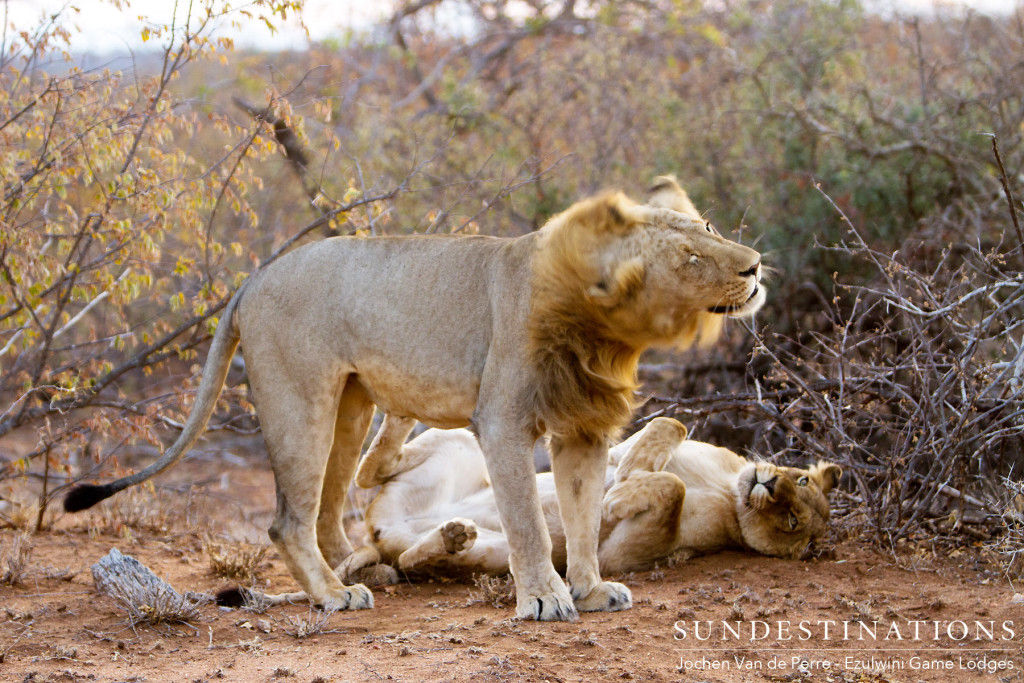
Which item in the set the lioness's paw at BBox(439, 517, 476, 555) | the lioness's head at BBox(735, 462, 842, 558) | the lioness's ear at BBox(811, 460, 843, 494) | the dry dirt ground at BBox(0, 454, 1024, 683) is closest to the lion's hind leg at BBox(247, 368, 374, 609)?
the dry dirt ground at BBox(0, 454, 1024, 683)

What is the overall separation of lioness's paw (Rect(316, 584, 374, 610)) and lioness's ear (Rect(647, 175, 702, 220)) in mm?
2087

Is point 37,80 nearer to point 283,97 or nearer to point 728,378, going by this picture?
point 283,97

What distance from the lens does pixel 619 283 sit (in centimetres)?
355

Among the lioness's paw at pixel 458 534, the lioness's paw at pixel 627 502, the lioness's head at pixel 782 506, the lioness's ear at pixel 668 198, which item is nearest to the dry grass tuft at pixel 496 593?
the lioness's paw at pixel 458 534

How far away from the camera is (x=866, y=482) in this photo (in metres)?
5.30

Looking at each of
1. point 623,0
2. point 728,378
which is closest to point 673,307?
point 728,378

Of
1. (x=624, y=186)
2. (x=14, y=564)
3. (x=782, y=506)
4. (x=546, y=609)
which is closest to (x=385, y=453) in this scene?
(x=546, y=609)

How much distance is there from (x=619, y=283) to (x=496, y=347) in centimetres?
61

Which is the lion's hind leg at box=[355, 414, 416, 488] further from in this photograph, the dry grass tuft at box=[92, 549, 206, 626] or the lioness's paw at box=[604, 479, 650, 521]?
the dry grass tuft at box=[92, 549, 206, 626]

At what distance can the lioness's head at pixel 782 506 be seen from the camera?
4.81 metres

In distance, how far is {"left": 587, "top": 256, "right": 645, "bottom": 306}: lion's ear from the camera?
11.6 ft

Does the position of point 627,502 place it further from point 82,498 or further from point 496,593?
point 82,498

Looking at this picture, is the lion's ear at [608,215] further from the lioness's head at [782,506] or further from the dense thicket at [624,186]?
the lioness's head at [782,506]

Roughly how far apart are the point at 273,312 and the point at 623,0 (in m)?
12.3
